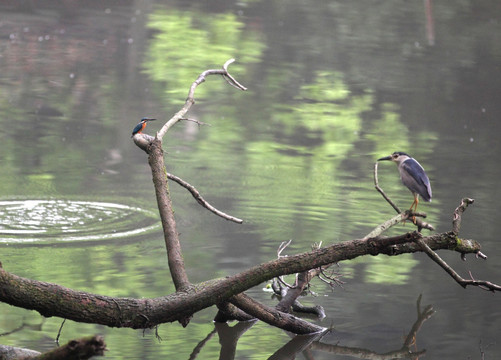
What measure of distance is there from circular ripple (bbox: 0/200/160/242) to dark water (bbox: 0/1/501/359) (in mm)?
21

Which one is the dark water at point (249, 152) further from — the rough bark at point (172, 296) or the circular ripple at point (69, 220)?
the rough bark at point (172, 296)

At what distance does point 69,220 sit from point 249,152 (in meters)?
2.76

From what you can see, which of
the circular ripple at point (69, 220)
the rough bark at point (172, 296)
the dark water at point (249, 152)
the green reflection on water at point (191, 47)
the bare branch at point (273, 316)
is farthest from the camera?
the green reflection on water at point (191, 47)

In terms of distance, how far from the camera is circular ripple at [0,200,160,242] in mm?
5941

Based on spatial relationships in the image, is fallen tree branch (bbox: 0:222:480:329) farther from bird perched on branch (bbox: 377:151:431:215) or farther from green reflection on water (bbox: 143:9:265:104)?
green reflection on water (bbox: 143:9:265:104)

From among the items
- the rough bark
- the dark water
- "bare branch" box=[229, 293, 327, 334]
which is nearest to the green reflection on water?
the dark water

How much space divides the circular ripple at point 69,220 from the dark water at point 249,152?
0.07 ft

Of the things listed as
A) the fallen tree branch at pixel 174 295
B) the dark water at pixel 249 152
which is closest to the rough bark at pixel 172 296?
the fallen tree branch at pixel 174 295

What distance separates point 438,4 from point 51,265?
14.2 meters

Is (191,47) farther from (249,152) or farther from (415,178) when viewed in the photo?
(415,178)

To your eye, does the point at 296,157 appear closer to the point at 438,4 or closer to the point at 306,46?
the point at 306,46

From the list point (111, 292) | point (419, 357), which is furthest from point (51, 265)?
point (419, 357)

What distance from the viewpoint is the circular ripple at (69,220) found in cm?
594

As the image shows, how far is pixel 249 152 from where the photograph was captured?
8.67 metres
